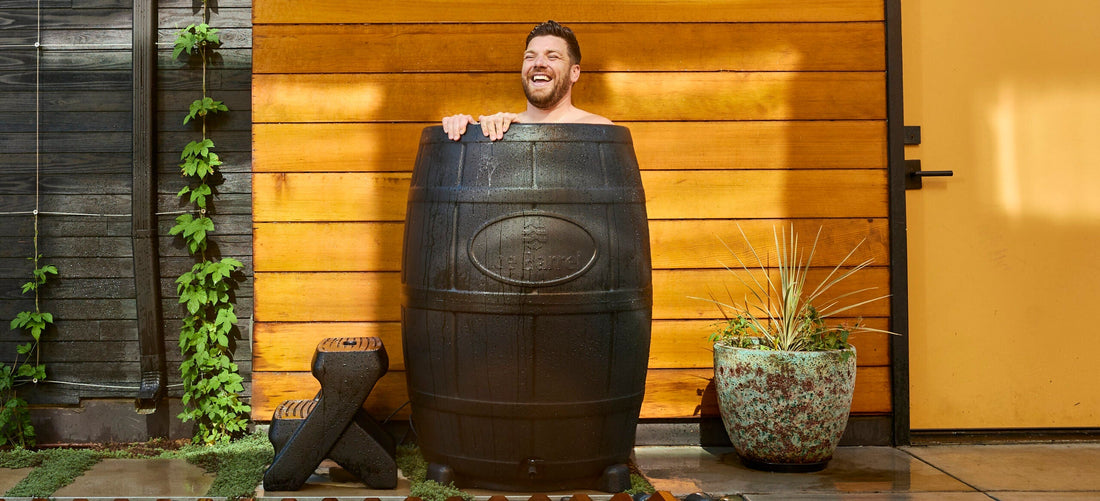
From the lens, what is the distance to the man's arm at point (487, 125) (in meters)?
2.39

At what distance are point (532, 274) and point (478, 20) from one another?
115 cm

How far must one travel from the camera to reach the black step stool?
250 centimetres

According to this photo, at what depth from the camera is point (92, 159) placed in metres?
3.17

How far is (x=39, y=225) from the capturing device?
3162 mm

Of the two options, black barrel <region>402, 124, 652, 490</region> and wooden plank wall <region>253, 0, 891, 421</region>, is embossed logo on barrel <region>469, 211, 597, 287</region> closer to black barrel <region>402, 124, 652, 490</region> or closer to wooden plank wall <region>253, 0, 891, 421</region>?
black barrel <region>402, 124, 652, 490</region>

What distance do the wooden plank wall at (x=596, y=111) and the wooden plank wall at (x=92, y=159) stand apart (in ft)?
0.52

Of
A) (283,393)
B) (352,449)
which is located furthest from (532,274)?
(283,393)

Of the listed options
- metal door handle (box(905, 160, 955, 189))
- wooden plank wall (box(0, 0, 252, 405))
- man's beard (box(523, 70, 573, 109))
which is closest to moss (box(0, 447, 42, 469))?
wooden plank wall (box(0, 0, 252, 405))

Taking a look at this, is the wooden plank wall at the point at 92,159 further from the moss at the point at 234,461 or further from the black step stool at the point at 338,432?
the black step stool at the point at 338,432

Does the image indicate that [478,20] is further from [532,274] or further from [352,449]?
[352,449]

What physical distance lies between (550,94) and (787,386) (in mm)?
1103

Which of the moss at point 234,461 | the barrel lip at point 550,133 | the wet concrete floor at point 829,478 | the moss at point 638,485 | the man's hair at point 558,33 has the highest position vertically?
the man's hair at point 558,33

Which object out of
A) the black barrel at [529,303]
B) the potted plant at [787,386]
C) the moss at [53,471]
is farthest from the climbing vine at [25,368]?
the potted plant at [787,386]

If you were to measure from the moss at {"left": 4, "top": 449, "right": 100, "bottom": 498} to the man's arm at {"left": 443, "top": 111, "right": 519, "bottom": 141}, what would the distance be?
1.46 metres
